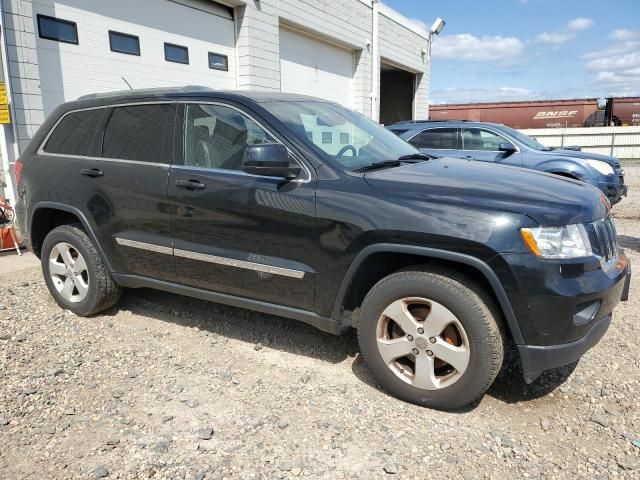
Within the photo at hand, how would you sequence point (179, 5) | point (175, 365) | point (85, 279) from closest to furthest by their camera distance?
point (175, 365)
point (85, 279)
point (179, 5)

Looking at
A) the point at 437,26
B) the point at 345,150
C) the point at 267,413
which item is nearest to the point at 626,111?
the point at 437,26

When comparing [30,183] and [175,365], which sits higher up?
[30,183]

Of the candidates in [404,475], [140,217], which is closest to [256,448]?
[404,475]

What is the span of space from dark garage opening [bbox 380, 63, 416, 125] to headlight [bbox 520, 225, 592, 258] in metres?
18.6

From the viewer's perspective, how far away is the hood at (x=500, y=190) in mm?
2621

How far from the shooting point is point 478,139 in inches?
345

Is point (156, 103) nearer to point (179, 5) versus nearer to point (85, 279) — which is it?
point (85, 279)

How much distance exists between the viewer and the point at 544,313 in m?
2.56

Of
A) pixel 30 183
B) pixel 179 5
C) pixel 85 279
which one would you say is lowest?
pixel 85 279

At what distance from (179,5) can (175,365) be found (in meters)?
7.82

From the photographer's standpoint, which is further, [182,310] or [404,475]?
[182,310]

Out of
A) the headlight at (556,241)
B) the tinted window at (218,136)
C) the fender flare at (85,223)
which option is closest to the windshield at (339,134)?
the tinted window at (218,136)

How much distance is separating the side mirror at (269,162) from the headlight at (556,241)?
1.37 m

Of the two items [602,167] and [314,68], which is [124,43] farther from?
[602,167]
